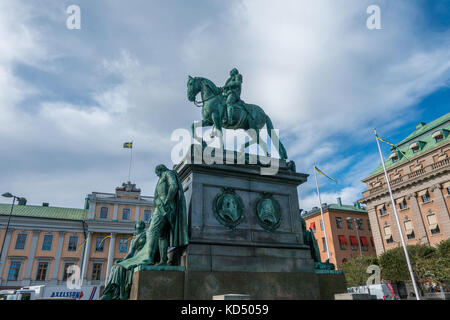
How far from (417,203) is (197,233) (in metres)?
45.9

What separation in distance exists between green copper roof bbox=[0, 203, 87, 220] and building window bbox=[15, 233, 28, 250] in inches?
136

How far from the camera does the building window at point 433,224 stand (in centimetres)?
4100

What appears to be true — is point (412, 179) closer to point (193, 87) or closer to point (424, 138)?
point (424, 138)

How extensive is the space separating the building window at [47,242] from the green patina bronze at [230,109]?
2189 inches

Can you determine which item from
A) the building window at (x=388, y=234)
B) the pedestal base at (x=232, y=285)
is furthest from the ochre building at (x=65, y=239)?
the pedestal base at (x=232, y=285)

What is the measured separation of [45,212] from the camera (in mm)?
58000

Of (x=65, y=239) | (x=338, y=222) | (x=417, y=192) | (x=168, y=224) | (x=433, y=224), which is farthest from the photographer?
(x=338, y=222)

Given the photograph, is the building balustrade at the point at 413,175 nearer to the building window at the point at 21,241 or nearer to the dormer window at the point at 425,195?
the dormer window at the point at 425,195

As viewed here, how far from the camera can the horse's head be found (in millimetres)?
10538

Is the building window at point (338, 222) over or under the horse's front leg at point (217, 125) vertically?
over

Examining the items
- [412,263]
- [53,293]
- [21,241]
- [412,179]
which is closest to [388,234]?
[412,179]

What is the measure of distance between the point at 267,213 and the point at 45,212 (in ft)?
200

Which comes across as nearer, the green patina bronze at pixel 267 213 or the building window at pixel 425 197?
the green patina bronze at pixel 267 213

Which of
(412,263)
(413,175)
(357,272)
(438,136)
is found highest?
(438,136)
